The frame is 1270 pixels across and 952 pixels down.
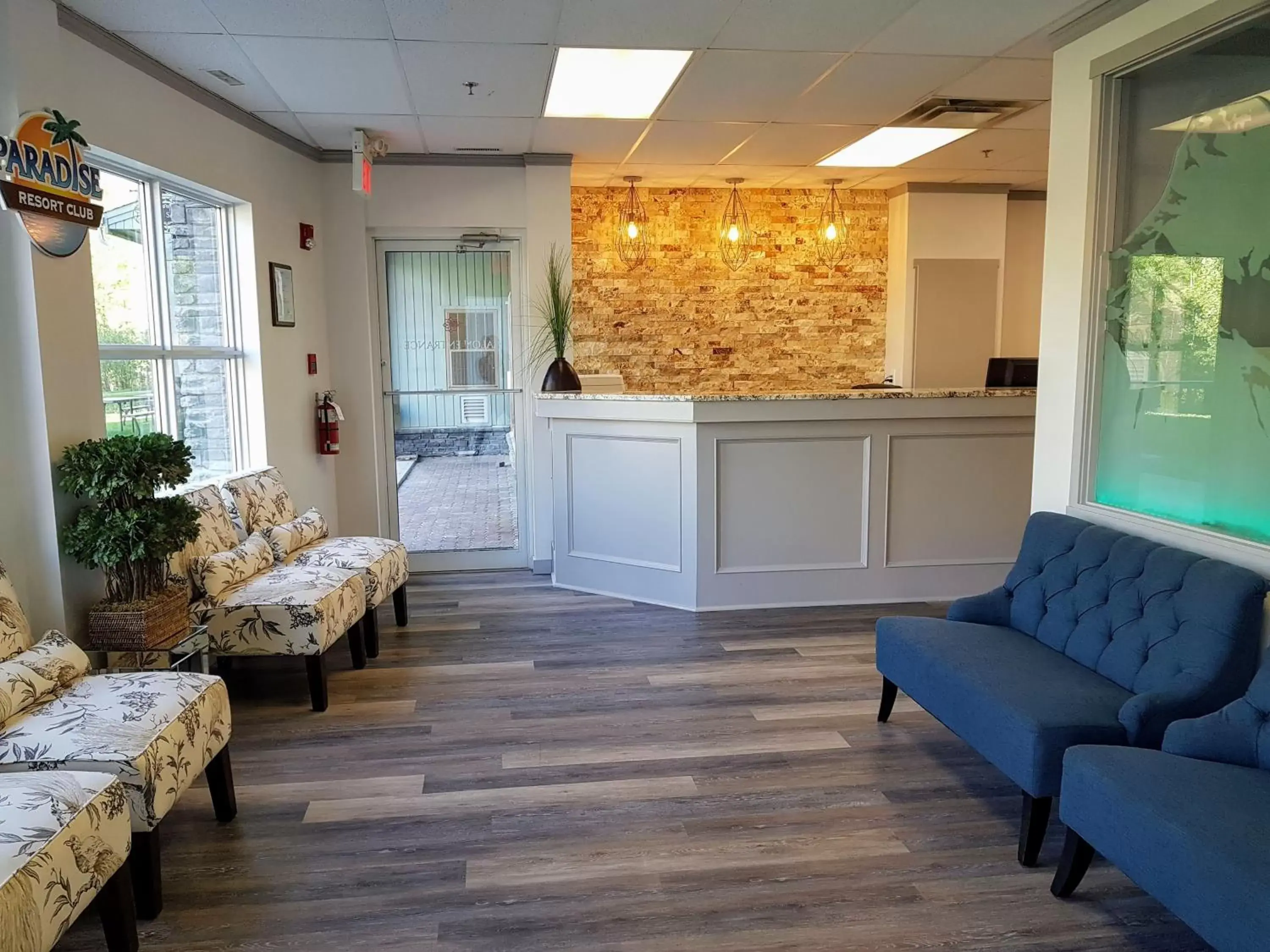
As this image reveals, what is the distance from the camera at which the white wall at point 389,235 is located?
18.2ft

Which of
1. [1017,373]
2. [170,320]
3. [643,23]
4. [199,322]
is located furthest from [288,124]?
[1017,373]

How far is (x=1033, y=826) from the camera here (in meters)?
2.49

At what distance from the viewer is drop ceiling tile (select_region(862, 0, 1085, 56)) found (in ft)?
10.4

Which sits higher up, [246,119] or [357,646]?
[246,119]

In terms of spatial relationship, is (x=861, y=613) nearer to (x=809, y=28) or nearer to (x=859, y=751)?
(x=859, y=751)

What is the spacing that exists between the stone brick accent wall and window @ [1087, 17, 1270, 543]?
11.6 ft

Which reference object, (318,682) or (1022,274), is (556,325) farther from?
(1022,274)

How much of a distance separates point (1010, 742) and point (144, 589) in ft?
9.61

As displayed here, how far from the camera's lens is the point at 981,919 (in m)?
2.27

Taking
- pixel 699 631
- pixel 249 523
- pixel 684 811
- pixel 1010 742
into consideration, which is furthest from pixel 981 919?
pixel 249 523

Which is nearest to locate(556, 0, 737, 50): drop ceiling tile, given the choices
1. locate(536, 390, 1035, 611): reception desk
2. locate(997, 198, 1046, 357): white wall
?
locate(536, 390, 1035, 611): reception desk

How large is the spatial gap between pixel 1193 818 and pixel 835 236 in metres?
5.56

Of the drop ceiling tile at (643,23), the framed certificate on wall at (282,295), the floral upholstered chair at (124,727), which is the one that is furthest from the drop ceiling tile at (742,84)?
the floral upholstered chair at (124,727)

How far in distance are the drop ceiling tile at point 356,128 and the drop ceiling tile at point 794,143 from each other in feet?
6.46
